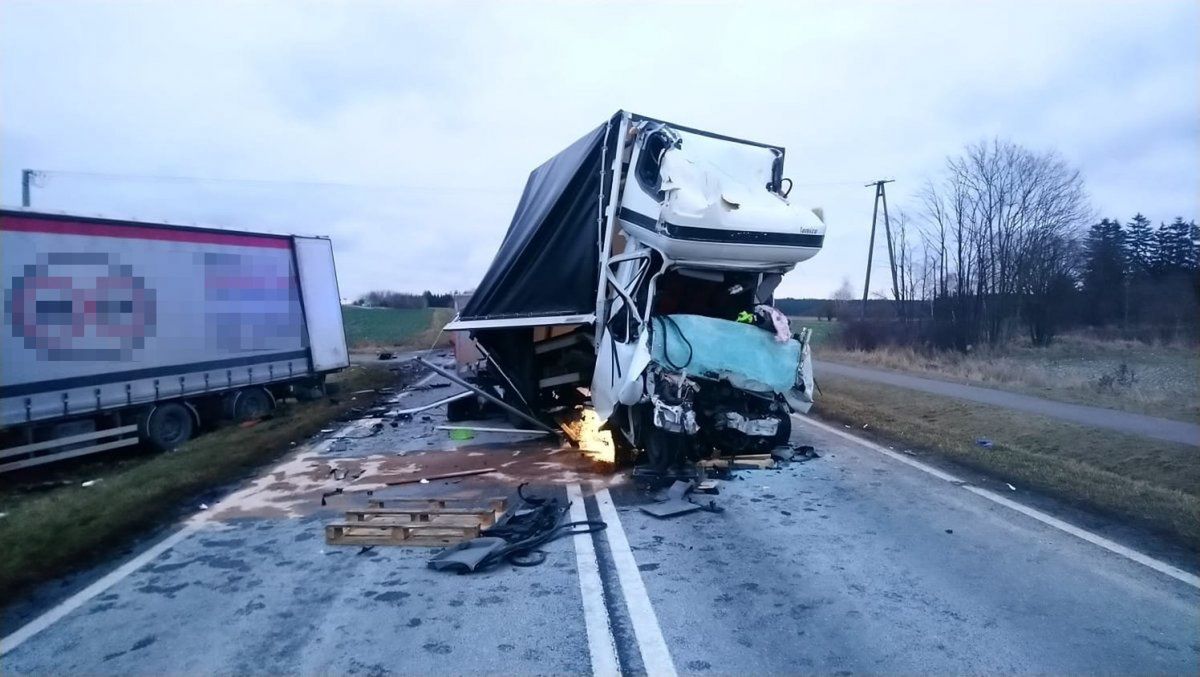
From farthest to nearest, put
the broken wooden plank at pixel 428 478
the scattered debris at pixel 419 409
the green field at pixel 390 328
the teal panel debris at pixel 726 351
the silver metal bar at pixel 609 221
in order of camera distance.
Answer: the green field at pixel 390 328 < the scattered debris at pixel 419 409 < the silver metal bar at pixel 609 221 < the broken wooden plank at pixel 428 478 < the teal panel debris at pixel 726 351

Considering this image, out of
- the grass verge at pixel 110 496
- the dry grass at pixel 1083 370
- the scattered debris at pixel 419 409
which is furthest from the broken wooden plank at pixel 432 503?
the dry grass at pixel 1083 370

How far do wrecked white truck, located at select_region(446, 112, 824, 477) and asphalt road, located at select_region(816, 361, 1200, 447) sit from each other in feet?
17.3

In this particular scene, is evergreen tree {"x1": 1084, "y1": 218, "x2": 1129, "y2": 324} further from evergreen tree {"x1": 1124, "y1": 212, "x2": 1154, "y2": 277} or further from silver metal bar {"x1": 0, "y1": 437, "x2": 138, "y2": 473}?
silver metal bar {"x1": 0, "y1": 437, "x2": 138, "y2": 473}

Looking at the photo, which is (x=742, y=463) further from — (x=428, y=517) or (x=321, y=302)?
(x=321, y=302)

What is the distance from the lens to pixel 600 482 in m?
8.00

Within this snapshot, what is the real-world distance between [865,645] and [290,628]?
3.21 meters

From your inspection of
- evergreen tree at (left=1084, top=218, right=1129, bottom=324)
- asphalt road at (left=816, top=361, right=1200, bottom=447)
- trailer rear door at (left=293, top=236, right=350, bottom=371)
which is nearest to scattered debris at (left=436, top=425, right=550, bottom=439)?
trailer rear door at (left=293, top=236, right=350, bottom=371)

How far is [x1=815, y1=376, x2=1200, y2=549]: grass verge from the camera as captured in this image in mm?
6594

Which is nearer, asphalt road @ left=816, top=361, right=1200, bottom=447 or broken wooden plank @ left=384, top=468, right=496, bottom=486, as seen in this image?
broken wooden plank @ left=384, top=468, right=496, bottom=486

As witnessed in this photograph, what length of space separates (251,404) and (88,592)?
9125mm

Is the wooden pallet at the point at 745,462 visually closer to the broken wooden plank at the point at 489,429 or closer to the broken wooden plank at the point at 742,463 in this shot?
the broken wooden plank at the point at 742,463

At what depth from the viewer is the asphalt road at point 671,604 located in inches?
149

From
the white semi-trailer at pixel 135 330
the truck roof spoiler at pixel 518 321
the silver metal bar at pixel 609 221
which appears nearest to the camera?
the silver metal bar at pixel 609 221

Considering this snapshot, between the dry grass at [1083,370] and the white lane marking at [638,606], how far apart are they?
32.1 ft
